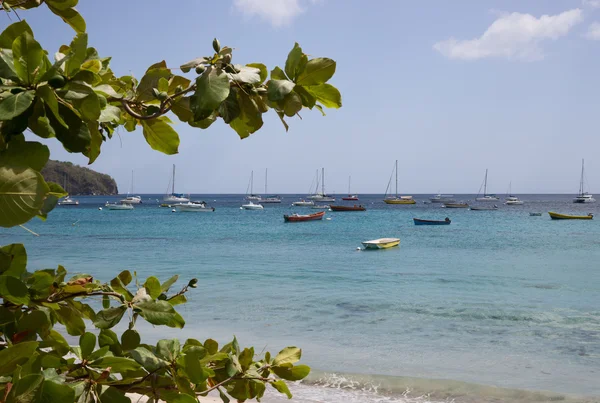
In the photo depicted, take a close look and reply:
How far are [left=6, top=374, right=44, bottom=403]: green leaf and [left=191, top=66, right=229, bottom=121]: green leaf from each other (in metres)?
0.42

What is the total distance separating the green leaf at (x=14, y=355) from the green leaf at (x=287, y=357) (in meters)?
0.63

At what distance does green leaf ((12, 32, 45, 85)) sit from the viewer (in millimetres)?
710

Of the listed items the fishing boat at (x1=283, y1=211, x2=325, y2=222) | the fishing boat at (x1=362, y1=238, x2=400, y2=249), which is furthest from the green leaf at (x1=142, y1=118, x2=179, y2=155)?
the fishing boat at (x1=283, y1=211, x2=325, y2=222)

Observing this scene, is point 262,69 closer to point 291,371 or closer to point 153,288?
point 153,288

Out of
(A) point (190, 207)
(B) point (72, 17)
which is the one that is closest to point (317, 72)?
(B) point (72, 17)

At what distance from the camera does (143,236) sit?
35781 millimetres

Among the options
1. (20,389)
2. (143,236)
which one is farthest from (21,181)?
(143,236)

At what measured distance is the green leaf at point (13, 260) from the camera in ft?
2.76

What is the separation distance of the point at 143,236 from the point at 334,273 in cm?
2039

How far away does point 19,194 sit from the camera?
0.63 m

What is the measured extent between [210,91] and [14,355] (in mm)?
454

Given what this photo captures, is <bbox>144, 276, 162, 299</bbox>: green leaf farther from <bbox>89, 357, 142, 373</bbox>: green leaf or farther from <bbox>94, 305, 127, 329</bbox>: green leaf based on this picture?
<bbox>89, 357, 142, 373</bbox>: green leaf

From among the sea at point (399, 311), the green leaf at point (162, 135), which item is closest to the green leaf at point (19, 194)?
the green leaf at point (162, 135)

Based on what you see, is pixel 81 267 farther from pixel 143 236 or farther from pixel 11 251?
pixel 11 251
